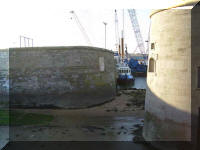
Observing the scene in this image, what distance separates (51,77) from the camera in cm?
2164

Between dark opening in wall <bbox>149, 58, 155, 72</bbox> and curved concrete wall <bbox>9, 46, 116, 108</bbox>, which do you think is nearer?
dark opening in wall <bbox>149, 58, 155, 72</bbox>

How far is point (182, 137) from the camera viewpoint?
9727 mm

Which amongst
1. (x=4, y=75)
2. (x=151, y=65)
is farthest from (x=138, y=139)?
(x=4, y=75)

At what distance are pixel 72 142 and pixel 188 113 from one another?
6.79 metres

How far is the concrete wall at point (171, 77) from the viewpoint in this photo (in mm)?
9539

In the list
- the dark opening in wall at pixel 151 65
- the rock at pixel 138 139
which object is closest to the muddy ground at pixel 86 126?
the rock at pixel 138 139

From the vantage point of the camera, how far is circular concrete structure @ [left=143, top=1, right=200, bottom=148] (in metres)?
9.53

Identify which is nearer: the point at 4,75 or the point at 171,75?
the point at 171,75

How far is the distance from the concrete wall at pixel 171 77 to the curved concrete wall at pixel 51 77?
1166cm

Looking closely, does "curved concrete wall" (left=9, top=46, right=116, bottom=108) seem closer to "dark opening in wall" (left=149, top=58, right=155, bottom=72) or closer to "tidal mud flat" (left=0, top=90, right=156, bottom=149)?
"tidal mud flat" (left=0, top=90, right=156, bottom=149)

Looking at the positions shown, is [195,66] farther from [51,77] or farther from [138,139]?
[51,77]

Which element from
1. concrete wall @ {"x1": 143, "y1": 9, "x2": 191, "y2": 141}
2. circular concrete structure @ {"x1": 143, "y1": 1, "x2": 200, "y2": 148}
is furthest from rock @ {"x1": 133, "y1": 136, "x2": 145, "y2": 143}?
concrete wall @ {"x1": 143, "y1": 9, "x2": 191, "y2": 141}

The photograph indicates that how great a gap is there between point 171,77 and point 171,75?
93mm

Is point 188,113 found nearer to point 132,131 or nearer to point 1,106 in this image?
point 132,131
